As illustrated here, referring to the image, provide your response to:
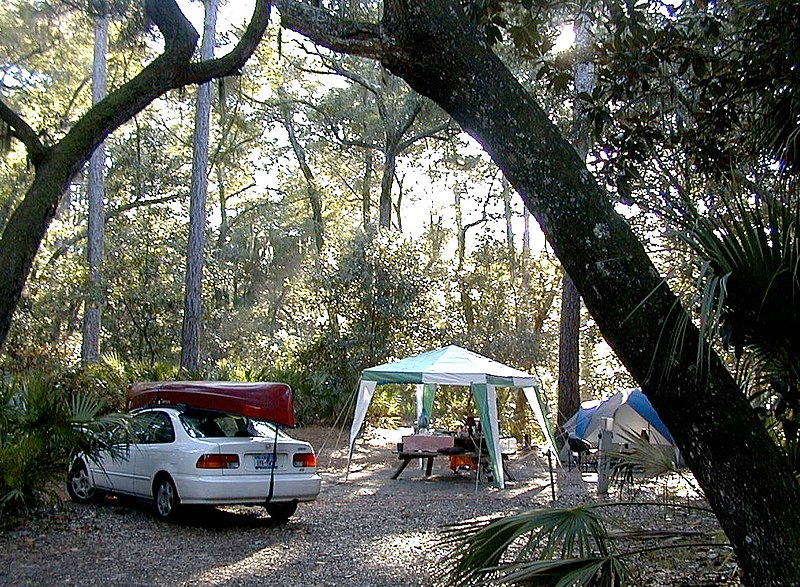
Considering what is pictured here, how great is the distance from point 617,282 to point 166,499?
7.37m

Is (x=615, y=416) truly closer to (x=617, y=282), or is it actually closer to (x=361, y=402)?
(x=361, y=402)

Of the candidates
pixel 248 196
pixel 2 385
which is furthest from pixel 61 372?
pixel 248 196

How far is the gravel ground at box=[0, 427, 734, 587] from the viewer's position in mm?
7727

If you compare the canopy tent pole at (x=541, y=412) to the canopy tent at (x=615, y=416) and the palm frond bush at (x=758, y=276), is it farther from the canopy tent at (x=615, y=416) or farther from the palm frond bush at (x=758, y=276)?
the palm frond bush at (x=758, y=276)

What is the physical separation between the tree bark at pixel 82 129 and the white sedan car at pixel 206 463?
2.79m

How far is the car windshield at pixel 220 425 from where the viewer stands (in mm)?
10156

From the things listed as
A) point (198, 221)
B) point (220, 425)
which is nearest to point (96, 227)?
point (198, 221)

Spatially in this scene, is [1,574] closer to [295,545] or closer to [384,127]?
[295,545]

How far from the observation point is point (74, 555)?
27.9ft

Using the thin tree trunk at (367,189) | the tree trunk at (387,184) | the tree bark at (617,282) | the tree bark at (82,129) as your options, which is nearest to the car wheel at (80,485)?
the tree bark at (82,129)

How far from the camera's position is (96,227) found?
26016 mm

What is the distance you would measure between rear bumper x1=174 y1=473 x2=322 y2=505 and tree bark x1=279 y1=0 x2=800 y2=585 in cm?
604

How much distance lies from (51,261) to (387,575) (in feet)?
78.6

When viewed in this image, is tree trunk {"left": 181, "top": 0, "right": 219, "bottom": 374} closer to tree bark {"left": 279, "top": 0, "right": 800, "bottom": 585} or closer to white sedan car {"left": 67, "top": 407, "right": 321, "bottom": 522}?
white sedan car {"left": 67, "top": 407, "right": 321, "bottom": 522}
